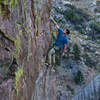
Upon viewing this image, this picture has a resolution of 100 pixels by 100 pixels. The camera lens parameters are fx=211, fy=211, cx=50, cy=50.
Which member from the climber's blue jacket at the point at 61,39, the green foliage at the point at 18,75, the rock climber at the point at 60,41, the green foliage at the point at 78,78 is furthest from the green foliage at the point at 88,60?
the green foliage at the point at 18,75

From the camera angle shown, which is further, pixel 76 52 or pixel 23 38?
pixel 76 52

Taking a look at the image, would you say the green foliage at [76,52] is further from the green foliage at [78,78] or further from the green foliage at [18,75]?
the green foliage at [18,75]

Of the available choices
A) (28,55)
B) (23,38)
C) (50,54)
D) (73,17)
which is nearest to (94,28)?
(73,17)

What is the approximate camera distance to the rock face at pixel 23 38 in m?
4.69

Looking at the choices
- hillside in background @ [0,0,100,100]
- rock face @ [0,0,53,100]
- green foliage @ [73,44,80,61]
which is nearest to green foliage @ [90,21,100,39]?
green foliage @ [73,44,80,61]

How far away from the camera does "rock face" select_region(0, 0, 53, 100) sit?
Answer: 4687 mm

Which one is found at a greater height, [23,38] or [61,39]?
[23,38]

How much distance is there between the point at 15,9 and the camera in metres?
5.00

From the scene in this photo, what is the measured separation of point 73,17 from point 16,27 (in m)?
18.3

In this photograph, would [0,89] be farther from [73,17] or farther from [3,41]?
[73,17]

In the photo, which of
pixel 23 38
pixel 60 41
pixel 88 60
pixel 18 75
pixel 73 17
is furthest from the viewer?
pixel 73 17

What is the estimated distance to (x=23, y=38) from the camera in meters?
5.43

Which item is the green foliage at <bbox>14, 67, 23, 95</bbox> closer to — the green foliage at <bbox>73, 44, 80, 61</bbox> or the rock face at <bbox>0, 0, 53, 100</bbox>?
the rock face at <bbox>0, 0, 53, 100</bbox>

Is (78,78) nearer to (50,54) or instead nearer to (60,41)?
(50,54)
